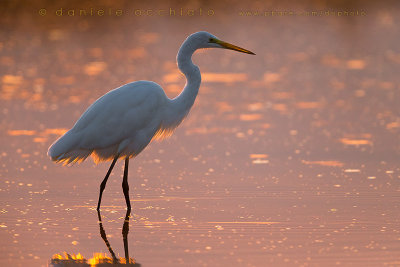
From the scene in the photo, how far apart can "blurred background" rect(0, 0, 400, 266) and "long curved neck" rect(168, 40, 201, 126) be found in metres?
0.68

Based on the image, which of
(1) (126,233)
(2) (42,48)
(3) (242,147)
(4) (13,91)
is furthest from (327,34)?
(1) (126,233)

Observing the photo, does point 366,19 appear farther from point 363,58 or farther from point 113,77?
point 113,77

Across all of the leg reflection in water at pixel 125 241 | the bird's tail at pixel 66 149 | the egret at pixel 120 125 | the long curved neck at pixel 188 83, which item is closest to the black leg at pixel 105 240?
the leg reflection in water at pixel 125 241

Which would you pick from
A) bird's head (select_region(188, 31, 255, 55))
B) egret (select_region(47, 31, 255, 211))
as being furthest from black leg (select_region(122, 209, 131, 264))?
bird's head (select_region(188, 31, 255, 55))

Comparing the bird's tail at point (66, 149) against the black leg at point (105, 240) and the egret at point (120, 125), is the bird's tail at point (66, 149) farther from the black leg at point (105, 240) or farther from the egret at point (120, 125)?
the black leg at point (105, 240)

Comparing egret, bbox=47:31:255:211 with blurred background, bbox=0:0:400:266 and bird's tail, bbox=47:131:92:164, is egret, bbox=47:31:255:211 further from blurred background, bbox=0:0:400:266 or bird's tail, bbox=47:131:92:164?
blurred background, bbox=0:0:400:266

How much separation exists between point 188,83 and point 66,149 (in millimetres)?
1405

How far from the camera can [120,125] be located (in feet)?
27.0

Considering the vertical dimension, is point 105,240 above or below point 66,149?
below

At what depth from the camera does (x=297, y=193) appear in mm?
8266

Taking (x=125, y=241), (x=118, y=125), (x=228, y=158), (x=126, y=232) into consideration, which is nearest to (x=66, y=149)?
(x=118, y=125)

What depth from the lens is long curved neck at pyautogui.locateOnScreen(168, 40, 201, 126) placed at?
8.55 metres

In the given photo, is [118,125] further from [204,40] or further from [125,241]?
[125,241]

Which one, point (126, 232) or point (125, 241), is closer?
point (125, 241)
